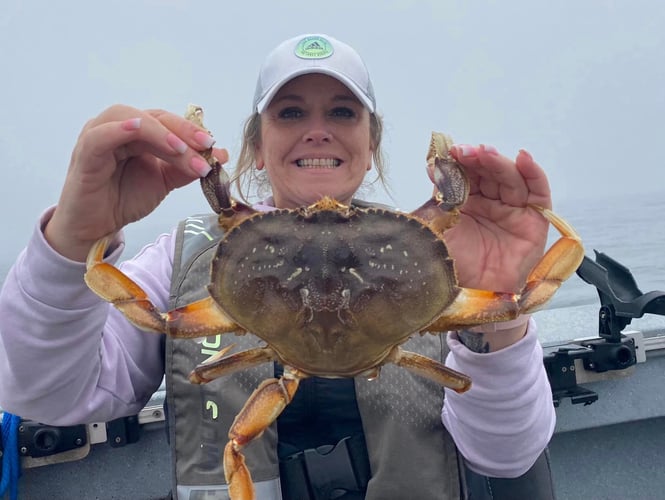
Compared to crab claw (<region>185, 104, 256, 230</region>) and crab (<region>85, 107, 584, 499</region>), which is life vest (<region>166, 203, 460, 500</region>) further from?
crab claw (<region>185, 104, 256, 230</region>)

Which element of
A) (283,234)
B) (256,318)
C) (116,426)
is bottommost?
(116,426)

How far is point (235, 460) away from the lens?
1470mm

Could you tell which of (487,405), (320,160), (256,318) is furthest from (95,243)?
(487,405)

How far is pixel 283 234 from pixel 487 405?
34.8 inches

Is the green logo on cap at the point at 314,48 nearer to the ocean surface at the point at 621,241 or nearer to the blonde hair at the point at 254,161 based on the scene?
the blonde hair at the point at 254,161

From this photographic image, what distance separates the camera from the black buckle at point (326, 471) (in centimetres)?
186

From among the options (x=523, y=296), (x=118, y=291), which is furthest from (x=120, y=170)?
(x=523, y=296)

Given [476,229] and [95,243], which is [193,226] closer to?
[95,243]

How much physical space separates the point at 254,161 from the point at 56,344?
44.9 inches

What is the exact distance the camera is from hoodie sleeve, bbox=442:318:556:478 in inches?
65.7

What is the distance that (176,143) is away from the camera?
4.23 feet

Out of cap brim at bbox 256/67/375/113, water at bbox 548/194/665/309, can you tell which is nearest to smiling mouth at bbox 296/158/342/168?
cap brim at bbox 256/67/375/113

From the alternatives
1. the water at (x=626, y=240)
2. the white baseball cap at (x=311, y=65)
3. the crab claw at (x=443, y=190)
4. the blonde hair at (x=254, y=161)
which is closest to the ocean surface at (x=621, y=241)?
the water at (x=626, y=240)

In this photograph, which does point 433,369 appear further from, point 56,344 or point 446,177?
point 56,344
